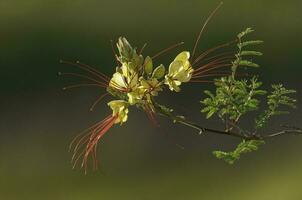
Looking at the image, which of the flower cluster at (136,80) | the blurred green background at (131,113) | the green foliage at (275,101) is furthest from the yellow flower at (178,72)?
the blurred green background at (131,113)

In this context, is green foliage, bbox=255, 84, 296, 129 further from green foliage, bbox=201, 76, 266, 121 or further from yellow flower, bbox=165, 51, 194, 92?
yellow flower, bbox=165, 51, 194, 92

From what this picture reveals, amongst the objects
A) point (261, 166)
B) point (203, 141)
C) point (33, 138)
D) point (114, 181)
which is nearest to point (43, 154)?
point (33, 138)

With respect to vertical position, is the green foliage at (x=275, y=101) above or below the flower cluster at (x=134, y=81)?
above

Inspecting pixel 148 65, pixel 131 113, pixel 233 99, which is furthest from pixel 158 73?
pixel 131 113

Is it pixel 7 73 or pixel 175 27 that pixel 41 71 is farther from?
pixel 175 27

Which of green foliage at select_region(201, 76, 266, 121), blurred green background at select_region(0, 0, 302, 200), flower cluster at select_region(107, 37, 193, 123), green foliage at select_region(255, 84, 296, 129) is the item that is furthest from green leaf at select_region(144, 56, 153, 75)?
blurred green background at select_region(0, 0, 302, 200)

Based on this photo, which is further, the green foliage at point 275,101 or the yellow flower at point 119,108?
the green foliage at point 275,101

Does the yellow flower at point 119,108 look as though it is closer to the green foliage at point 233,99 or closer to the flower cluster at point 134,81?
the flower cluster at point 134,81

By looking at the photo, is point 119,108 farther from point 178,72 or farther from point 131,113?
point 131,113
